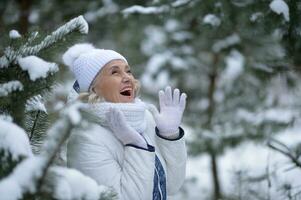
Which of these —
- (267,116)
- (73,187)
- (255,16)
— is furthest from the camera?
(267,116)

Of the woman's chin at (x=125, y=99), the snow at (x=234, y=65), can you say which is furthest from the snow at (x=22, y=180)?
the snow at (x=234, y=65)

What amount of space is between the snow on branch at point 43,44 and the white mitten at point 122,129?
16.4 inches

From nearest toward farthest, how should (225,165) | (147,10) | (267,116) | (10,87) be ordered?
(10,87)
(147,10)
(267,116)
(225,165)

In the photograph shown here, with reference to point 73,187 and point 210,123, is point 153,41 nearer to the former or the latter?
point 210,123

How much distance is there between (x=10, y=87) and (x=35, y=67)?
0.42 feet

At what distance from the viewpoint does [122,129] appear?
2361 millimetres

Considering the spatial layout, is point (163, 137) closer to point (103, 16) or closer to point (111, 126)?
point (111, 126)

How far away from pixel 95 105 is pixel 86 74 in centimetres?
25

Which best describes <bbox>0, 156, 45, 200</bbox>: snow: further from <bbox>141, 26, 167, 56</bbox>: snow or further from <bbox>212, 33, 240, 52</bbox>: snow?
<bbox>141, 26, 167, 56</bbox>: snow

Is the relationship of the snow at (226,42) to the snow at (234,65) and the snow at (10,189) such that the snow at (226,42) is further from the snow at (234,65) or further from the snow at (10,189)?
the snow at (10,189)

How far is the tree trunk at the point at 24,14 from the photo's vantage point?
613 centimetres

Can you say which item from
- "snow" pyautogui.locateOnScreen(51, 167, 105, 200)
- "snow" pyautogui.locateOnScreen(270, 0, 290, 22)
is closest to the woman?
"snow" pyautogui.locateOnScreen(51, 167, 105, 200)

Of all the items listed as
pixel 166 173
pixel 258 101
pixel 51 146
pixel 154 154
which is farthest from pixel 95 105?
pixel 258 101

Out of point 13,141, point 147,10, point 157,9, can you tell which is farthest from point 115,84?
point 157,9
